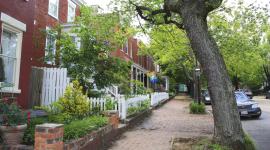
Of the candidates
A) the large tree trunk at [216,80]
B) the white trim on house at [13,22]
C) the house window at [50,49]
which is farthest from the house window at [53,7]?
the large tree trunk at [216,80]

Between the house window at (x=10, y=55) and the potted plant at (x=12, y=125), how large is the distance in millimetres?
3466

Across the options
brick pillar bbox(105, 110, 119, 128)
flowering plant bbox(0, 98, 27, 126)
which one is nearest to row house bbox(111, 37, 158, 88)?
brick pillar bbox(105, 110, 119, 128)

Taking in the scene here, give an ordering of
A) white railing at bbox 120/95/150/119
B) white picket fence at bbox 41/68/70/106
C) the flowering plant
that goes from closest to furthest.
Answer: the flowering plant < white railing at bbox 120/95/150/119 < white picket fence at bbox 41/68/70/106

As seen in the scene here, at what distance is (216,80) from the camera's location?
26.7 ft

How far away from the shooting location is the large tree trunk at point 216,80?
7.96 metres

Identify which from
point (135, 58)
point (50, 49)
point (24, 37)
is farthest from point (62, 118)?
point (135, 58)

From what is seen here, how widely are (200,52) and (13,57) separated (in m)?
5.99

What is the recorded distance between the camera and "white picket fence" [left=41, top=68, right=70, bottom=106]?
42.7ft

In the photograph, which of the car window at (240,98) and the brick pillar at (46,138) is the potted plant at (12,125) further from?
the car window at (240,98)

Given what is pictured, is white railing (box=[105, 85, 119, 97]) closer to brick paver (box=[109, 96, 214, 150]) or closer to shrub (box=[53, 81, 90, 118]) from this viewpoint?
brick paver (box=[109, 96, 214, 150])

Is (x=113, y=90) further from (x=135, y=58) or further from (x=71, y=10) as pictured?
(x=135, y=58)

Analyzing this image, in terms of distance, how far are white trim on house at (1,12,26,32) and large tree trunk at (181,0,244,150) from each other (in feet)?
17.2

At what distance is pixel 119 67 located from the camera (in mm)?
14008

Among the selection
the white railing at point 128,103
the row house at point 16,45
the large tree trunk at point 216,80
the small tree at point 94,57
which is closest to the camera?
the large tree trunk at point 216,80
